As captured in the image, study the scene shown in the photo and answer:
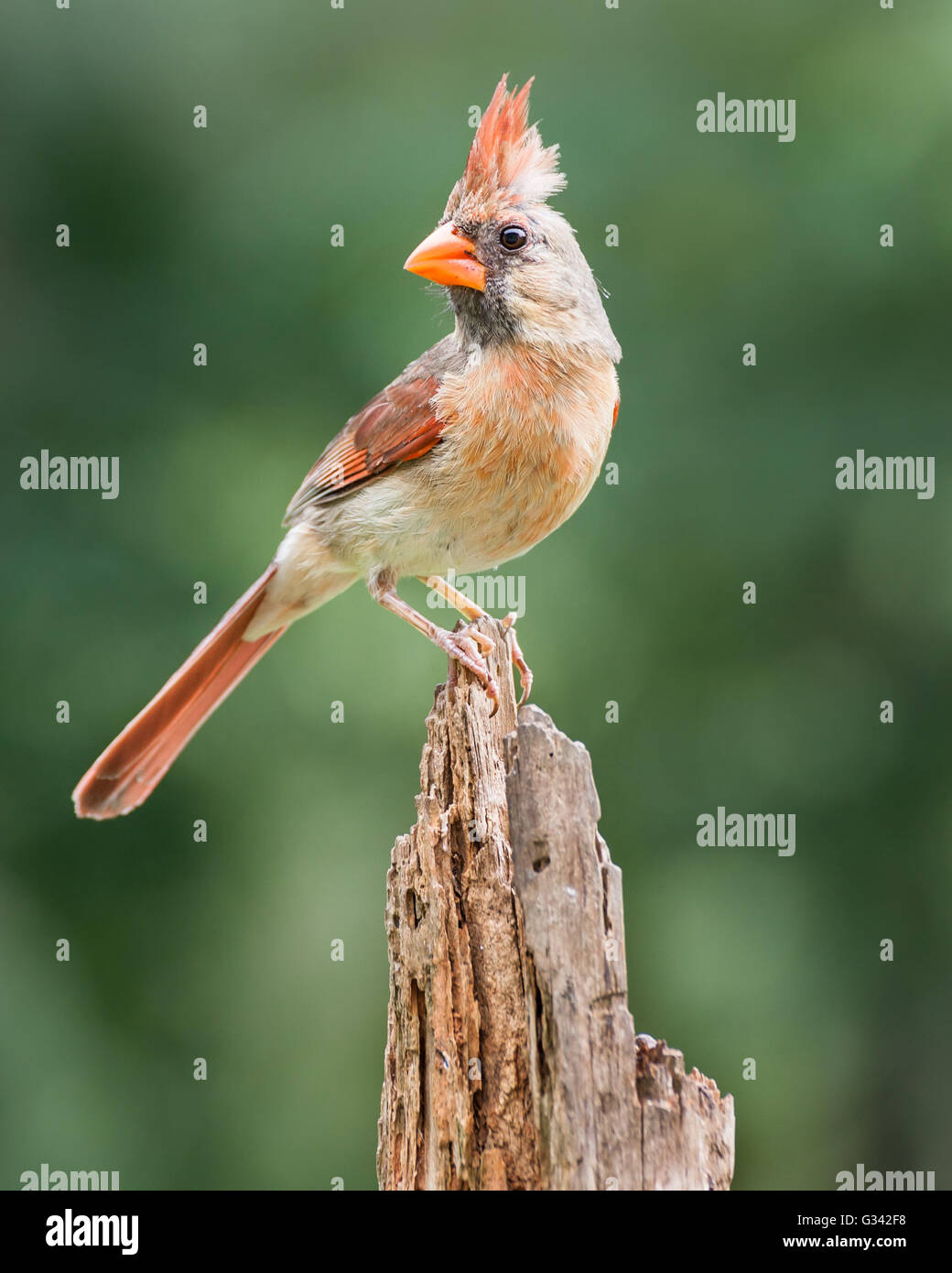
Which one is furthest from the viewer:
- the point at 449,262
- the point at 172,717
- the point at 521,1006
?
the point at 172,717

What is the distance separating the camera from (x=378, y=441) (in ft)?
13.9

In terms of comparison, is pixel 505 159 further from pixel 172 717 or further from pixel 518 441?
pixel 172 717

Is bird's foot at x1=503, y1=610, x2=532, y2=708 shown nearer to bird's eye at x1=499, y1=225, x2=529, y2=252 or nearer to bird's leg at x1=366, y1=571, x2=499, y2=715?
bird's leg at x1=366, y1=571, x2=499, y2=715

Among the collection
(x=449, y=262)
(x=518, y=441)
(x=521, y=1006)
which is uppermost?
(x=449, y=262)

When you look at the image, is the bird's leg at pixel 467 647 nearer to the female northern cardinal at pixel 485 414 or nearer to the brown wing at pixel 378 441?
the female northern cardinal at pixel 485 414

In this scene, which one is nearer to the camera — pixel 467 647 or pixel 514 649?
pixel 467 647

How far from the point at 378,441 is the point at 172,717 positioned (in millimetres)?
1095

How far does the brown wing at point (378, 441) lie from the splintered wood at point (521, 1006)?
3.68 ft

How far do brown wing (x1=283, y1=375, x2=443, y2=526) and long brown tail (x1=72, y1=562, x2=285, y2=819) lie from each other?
1.16 ft

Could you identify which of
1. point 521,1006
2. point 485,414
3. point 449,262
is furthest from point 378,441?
point 521,1006

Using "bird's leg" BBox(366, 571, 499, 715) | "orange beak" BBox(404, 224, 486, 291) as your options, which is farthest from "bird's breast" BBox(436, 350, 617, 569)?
"bird's leg" BBox(366, 571, 499, 715)

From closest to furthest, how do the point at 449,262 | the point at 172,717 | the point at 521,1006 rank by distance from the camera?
the point at 521,1006 < the point at 449,262 < the point at 172,717

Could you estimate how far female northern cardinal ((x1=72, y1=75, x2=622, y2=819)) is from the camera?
3.89 meters
